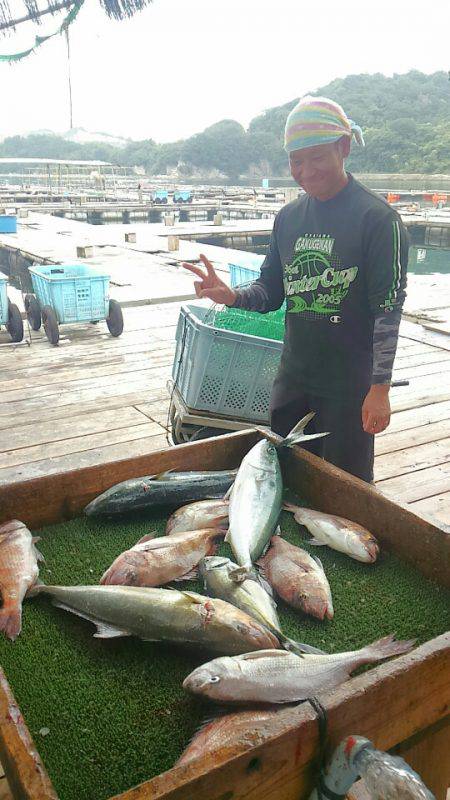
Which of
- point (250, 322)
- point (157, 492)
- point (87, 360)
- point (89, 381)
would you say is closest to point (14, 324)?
point (87, 360)

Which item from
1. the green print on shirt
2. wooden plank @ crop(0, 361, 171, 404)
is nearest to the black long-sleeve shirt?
the green print on shirt

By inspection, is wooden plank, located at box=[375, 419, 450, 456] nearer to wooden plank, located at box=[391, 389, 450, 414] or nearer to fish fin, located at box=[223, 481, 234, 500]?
wooden plank, located at box=[391, 389, 450, 414]

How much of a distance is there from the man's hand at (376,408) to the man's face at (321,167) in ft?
3.04

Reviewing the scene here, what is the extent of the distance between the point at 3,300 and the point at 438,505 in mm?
5655

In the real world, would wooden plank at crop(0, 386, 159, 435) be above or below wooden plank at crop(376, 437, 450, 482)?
above

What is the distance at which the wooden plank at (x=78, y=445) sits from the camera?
14.9ft

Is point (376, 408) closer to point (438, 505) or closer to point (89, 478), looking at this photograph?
point (89, 478)

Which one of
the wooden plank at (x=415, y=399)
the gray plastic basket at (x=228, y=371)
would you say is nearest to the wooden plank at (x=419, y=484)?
the gray plastic basket at (x=228, y=371)

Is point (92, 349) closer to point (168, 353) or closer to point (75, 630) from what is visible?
point (168, 353)

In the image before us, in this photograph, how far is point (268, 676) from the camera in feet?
4.40

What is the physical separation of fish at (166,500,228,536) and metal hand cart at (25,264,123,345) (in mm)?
5795

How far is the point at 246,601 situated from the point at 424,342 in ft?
22.6

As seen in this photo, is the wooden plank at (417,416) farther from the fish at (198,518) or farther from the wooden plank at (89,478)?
the fish at (198,518)

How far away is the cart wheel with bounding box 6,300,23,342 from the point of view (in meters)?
7.41
